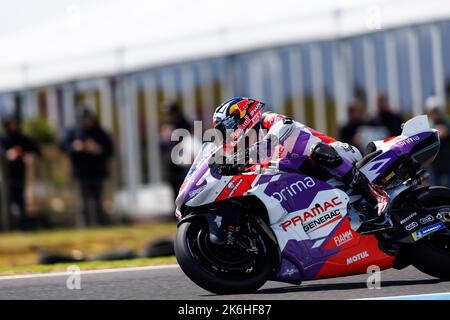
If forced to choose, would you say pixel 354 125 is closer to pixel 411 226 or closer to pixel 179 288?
pixel 411 226

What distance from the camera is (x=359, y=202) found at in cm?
764

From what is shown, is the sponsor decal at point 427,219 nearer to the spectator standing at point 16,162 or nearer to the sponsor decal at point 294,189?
the sponsor decal at point 294,189

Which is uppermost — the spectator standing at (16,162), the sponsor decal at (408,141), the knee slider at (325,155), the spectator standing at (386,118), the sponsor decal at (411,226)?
the knee slider at (325,155)

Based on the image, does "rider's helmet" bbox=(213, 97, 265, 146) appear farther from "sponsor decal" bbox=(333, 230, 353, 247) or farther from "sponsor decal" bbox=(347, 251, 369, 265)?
"sponsor decal" bbox=(347, 251, 369, 265)

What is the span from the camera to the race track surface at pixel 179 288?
23.5ft

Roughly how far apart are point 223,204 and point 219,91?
752 cm

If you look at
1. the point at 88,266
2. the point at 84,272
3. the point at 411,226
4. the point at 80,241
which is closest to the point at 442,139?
the point at 80,241

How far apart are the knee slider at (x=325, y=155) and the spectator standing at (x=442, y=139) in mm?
5827

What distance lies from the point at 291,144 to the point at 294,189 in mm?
312

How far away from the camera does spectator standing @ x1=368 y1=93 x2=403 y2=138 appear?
13.0 m

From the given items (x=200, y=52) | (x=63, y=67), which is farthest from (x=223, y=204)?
(x=63, y=67)

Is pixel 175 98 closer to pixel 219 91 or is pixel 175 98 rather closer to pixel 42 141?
pixel 219 91

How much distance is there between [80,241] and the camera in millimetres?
13945

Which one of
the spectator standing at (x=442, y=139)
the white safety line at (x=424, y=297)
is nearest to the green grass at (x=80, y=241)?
the spectator standing at (x=442, y=139)
